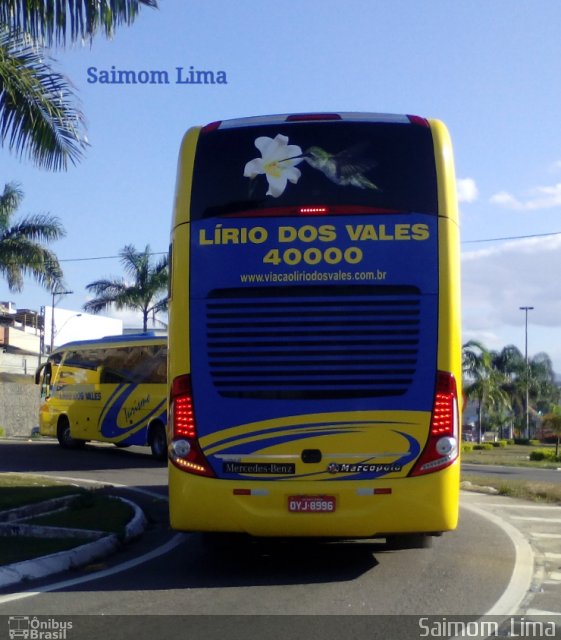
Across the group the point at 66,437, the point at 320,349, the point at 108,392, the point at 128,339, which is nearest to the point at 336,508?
the point at 320,349

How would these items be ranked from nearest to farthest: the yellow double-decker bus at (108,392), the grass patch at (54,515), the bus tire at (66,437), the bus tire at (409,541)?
the bus tire at (409,541) → the grass patch at (54,515) → the yellow double-decker bus at (108,392) → the bus tire at (66,437)

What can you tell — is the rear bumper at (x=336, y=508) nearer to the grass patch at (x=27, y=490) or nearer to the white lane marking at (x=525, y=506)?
the grass patch at (x=27, y=490)

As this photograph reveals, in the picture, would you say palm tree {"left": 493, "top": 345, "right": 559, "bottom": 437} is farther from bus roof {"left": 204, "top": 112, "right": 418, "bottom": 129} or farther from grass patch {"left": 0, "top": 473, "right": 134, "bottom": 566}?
bus roof {"left": 204, "top": 112, "right": 418, "bottom": 129}

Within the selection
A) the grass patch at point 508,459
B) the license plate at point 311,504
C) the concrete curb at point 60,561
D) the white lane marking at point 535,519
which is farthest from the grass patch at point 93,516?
the grass patch at point 508,459

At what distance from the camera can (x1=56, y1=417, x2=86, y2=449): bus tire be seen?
27520mm

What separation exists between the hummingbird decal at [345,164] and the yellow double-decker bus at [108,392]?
13896 millimetres

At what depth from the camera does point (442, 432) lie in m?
8.47

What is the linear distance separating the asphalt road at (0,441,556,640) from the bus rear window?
359 centimetres

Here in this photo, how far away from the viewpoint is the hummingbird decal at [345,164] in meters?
8.86

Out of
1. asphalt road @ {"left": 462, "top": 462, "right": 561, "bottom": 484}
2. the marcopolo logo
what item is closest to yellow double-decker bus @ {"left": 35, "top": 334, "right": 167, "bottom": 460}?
asphalt road @ {"left": 462, "top": 462, "right": 561, "bottom": 484}

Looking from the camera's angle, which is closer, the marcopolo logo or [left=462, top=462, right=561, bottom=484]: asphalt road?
the marcopolo logo

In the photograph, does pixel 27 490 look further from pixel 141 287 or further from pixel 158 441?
pixel 141 287

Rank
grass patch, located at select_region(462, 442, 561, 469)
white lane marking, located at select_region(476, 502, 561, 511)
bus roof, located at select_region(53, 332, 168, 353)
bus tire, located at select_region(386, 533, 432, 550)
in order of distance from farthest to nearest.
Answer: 1. grass patch, located at select_region(462, 442, 561, 469)
2. bus roof, located at select_region(53, 332, 168, 353)
3. white lane marking, located at select_region(476, 502, 561, 511)
4. bus tire, located at select_region(386, 533, 432, 550)

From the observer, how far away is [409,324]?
8547 mm
